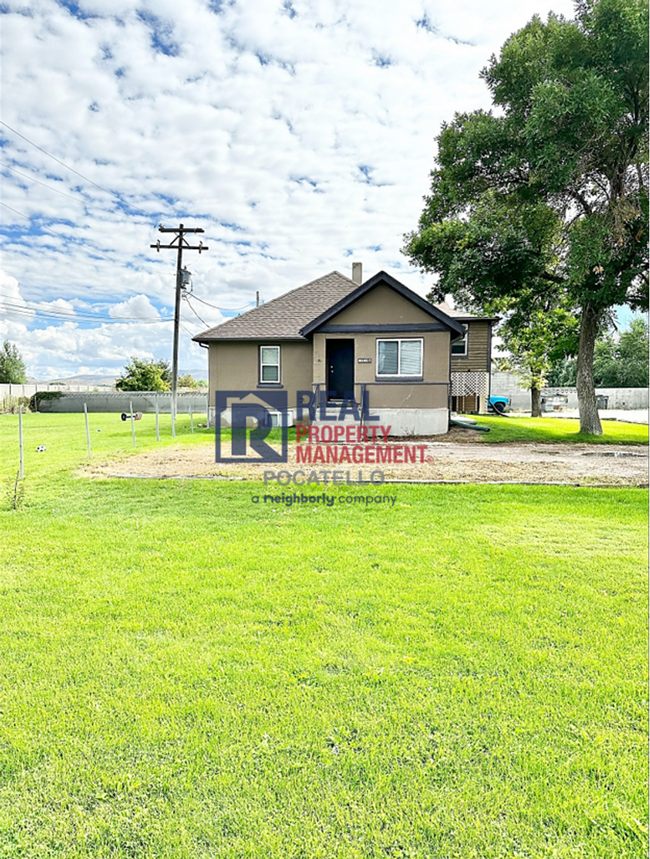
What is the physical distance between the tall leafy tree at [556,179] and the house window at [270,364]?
19.8 feet

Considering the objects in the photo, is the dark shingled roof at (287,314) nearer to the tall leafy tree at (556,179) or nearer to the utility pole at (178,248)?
the utility pole at (178,248)

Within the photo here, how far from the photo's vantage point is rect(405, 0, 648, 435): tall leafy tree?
11.5 meters

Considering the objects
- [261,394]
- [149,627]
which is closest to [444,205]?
[261,394]

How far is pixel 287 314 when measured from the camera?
58.2ft

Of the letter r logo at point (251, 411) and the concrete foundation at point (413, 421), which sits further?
the letter r logo at point (251, 411)

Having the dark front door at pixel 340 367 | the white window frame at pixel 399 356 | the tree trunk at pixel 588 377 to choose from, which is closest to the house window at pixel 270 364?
the dark front door at pixel 340 367

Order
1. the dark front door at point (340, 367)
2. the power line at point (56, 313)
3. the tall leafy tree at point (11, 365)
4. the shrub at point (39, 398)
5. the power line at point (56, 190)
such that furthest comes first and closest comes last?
the tall leafy tree at point (11, 365), the power line at point (56, 313), the shrub at point (39, 398), the dark front door at point (340, 367), the power line at point (56, 190)

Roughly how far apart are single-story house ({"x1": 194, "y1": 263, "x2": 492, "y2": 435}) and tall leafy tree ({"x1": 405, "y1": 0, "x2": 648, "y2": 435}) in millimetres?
2174

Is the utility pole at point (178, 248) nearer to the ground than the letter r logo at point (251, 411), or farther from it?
farther from it

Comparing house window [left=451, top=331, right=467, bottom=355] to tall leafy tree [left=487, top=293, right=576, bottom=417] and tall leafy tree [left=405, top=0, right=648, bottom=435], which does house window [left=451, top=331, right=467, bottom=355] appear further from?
tall leafy tree [left=405, top=0, right=648, bottom=435]

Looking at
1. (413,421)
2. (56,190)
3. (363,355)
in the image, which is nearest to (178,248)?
(56,190)

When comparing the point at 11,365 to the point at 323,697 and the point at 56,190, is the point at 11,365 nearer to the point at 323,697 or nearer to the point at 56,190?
the point at 56,190

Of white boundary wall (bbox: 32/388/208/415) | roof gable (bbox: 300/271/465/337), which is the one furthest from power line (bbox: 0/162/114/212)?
white boundary wall (bbox: 32/388/208/415)

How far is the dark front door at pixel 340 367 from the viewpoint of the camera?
1575 cm
